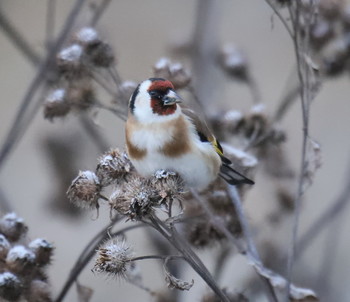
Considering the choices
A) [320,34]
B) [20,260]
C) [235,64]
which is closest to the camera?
[20,260]

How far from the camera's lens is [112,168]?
241 cm

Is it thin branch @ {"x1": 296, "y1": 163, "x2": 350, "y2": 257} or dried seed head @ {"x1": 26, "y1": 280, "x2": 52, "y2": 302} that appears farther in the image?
thin branch @ {"x1": 296, "y1": 163, "x2": 350, "y2": 257}

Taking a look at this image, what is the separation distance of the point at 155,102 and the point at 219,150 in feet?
0.94

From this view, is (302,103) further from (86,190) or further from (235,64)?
(235,64)

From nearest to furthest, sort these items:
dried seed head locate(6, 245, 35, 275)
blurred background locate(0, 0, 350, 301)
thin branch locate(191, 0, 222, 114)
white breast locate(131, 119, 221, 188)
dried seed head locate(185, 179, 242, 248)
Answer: dried seed head locate(6, 245, 35, 275) < white breast locate(131, 119, 221, 188) < dried seed head locate(185, 179, 242, 248) < blurred background locate(0, 0, 350, 301) < thin branch locate(191, 0, 222, 114)

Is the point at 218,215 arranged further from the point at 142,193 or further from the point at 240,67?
the point at 240,67

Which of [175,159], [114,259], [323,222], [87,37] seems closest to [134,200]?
Answer: [114,259]

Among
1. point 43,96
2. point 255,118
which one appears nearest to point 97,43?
point 43,96

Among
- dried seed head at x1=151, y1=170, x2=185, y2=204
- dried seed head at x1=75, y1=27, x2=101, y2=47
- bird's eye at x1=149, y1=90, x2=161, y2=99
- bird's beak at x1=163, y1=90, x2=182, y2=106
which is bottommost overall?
dried seed head at x1=151, y1=170, x2=185, y2=204

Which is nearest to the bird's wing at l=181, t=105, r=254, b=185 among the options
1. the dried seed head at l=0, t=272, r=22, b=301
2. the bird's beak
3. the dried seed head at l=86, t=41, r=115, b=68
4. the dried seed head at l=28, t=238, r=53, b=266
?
the bird's beak

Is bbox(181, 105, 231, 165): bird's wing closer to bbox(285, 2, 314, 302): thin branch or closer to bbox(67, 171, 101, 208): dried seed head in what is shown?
bbox(285, 2, 314, 302): thin branch

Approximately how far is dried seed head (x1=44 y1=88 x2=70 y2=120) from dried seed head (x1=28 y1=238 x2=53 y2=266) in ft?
1.75

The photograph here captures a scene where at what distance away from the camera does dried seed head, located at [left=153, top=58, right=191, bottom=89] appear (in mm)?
2912

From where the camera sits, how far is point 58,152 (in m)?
3.47
